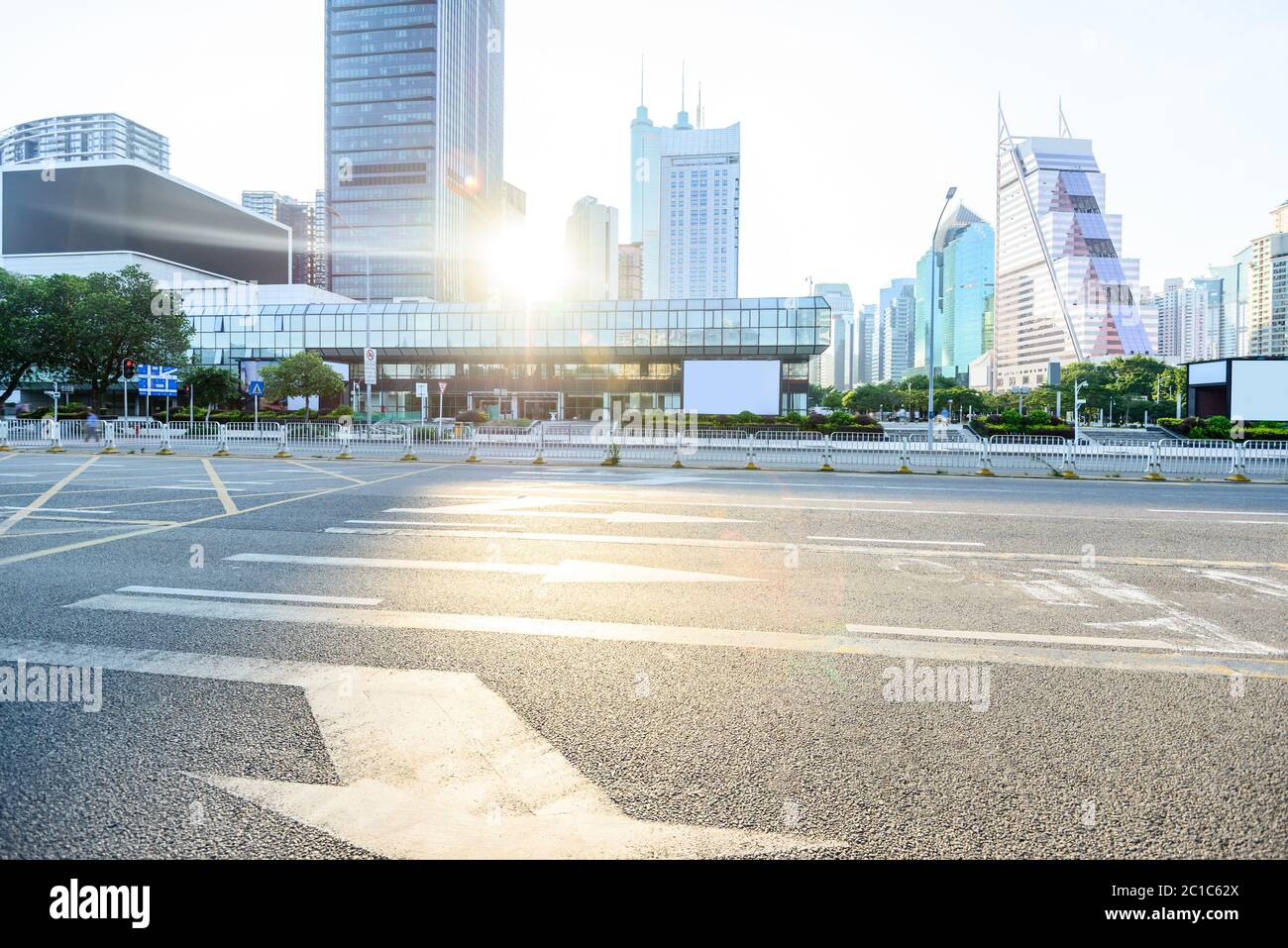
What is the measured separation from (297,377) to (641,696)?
51.4 meters

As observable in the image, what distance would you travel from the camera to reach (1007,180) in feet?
634

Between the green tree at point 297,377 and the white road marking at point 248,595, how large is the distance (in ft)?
155

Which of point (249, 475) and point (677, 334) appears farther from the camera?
point (677, 334)

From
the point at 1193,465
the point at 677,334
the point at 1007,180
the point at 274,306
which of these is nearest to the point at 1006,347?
the point at 1007,180

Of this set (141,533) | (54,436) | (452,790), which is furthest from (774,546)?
(54,436)

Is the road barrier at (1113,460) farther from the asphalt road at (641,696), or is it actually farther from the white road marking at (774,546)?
the white road marking at (774,546)

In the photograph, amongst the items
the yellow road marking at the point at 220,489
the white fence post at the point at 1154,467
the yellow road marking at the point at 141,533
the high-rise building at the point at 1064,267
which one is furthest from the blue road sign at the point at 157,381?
the high-rise building at the point at 1064,267

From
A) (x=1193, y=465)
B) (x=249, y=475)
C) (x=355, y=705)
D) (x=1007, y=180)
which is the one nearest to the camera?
(x=355, y=705)

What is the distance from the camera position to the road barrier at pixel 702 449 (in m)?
22.2

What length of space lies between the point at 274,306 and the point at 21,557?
72001 millimetres

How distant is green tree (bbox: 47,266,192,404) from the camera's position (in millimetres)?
48062

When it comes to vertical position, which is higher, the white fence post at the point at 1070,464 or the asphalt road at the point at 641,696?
the white fence post at the point at 1070,464

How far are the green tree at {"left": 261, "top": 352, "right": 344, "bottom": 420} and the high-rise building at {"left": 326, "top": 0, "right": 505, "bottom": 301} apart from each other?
8536cm

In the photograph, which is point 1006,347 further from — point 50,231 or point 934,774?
point 934,774
